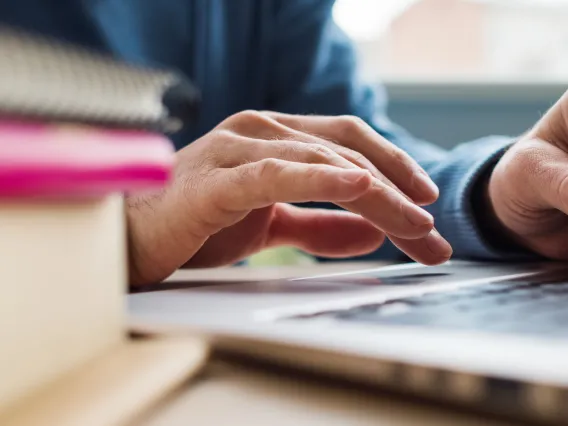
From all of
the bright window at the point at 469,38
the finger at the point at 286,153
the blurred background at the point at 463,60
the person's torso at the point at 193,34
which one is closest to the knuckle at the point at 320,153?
the finger at the point at 286,153

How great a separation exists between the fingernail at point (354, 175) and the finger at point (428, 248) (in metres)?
0.10

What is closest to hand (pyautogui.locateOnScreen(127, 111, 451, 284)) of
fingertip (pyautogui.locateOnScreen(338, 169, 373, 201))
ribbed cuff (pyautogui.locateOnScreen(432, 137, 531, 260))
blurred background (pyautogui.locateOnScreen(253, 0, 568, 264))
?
fingertip (pyautogui.locateOnScreen(338, 169, 373, 201))

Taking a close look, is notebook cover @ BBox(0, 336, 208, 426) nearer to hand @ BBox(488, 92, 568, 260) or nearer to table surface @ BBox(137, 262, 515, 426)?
table surface @ BBox(137, 262, 515, 426)

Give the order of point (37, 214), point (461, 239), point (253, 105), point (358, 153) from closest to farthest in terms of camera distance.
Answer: point (37, 214)
point (358, 153)
point (461, 239)
point (253, 105)

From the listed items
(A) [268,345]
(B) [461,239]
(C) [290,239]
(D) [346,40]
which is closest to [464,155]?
(B) [461,239]

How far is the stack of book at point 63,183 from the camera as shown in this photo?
15 centimetres

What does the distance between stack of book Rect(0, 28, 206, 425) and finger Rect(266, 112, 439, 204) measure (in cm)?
26

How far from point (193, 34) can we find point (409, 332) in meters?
0.68

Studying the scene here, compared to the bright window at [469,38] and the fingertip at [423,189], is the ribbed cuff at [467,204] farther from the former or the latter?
the bright window at [469,38]

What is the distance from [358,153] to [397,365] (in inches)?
11.2

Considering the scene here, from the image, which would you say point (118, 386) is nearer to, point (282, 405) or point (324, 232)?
point (282, 405)

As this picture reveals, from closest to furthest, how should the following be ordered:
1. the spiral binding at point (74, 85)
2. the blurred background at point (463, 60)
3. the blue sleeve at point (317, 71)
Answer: the spiral binding at point (74, 85), the blue sleeve at point (317, 71), the blurred background at point (463, 60)

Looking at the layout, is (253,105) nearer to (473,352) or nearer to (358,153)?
(358,153)

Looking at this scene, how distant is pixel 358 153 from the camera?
45 cm
